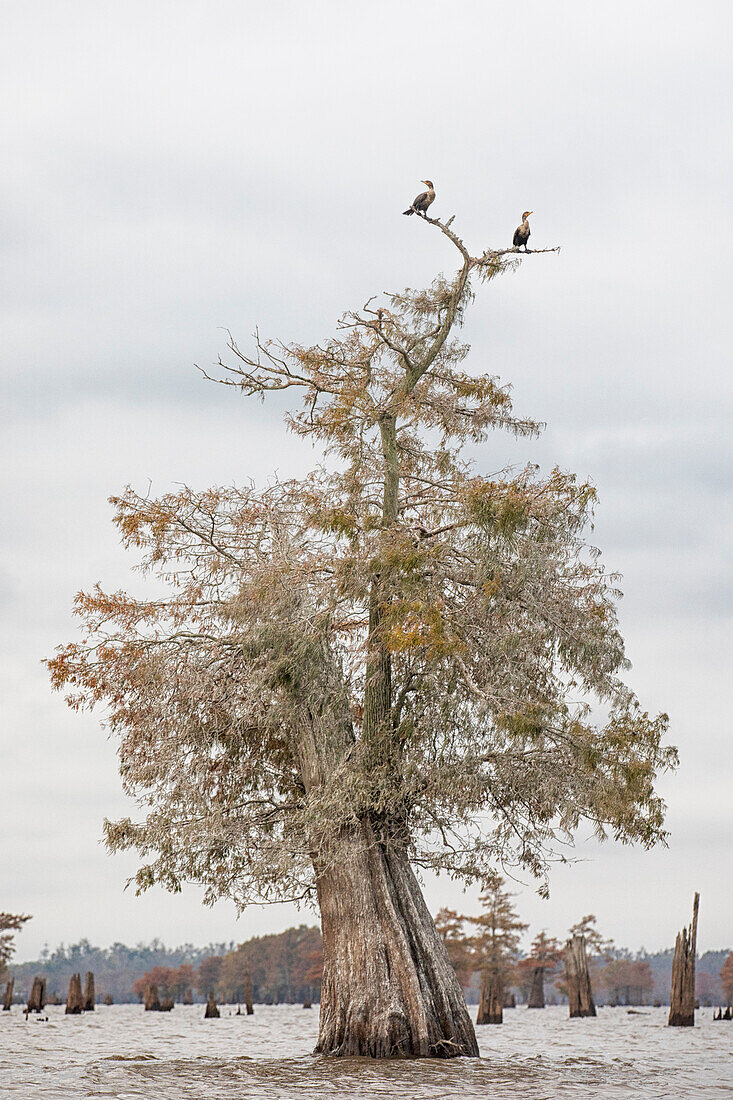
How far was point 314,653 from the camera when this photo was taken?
19.2 m

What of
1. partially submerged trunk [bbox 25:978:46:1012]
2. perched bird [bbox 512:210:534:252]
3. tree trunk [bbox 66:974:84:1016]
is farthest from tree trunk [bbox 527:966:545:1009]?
perched bird [bbox 512:210:534:252]

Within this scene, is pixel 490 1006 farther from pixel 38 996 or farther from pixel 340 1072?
pixel 340 1072

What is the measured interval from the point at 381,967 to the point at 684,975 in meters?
A: 21.4

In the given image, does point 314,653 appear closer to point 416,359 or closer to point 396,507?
point 396,507

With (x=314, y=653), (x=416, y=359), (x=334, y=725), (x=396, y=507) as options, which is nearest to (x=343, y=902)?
(x=334, y=725)

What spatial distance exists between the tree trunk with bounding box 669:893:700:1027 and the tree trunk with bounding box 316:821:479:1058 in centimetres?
1799

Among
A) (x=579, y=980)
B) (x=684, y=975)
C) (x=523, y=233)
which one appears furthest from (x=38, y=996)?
(x=523, y=233)

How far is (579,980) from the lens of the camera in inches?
1857

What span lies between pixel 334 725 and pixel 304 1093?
23.9 ft

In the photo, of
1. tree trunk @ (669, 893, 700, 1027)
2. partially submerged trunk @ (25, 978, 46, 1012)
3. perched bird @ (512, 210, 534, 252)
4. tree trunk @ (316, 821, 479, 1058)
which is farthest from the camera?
partially submerged trunk @ (25, 978, 46, 1012)

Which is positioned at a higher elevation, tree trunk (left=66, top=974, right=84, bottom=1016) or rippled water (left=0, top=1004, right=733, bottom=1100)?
rippled water (left=0, top=1004, right=733, bottom=1100)

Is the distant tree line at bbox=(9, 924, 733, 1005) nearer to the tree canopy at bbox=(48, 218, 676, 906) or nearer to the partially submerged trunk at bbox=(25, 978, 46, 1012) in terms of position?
the partially submerged trunk at bbox=(25, 978, 46, 1012)

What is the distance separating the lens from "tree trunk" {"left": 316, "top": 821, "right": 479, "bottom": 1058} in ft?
59.4

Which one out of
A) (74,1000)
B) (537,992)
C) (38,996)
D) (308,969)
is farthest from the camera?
(308,969)
